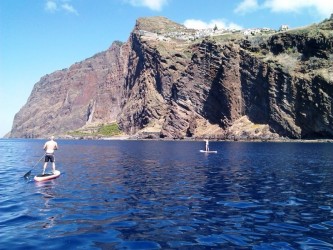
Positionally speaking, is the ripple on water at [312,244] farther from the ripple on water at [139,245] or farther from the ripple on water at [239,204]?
the ripple on water at [239,204]

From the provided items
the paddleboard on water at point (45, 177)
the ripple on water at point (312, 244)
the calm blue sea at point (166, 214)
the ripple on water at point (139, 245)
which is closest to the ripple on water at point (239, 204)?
the calm blue sea at point (166, 214)

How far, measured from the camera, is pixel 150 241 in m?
13.7

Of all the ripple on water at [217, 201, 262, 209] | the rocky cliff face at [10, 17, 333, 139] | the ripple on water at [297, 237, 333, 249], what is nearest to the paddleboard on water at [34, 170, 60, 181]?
the ripple on water at [217, 201, 262, 209]

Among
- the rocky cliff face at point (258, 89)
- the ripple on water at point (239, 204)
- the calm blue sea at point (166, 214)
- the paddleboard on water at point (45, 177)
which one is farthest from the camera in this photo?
the rocky cliff face at point (258, 89)

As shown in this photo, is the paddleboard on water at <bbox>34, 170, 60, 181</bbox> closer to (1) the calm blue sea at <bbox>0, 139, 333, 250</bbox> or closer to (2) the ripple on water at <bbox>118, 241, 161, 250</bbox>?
(1) the calm blue sea at <bbox>0, 139, 333, 250</bbox>

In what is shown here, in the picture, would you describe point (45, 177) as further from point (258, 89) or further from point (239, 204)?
point (258, 89)

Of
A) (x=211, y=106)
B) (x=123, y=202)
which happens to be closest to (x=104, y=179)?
(x=123, y=202)

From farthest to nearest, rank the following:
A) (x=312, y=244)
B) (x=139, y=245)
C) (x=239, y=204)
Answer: (x=239, y=204) < (x=312, y=244) < (x=139, y=245)

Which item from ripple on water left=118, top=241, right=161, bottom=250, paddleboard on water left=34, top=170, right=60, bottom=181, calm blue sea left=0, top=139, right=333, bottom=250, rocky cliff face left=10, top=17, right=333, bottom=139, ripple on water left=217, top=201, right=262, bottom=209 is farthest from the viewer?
rocky cliff face left=10, top=17, right=333, bottom=139

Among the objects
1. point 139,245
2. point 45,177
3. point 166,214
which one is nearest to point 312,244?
point 139,245

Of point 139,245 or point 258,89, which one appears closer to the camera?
point 139,245

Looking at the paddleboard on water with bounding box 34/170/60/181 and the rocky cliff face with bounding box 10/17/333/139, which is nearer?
the paddleboard on water with bounding box 34/170/60/181

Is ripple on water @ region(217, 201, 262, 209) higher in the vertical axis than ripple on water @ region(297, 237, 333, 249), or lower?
higher

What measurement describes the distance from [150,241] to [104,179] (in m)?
18.0
